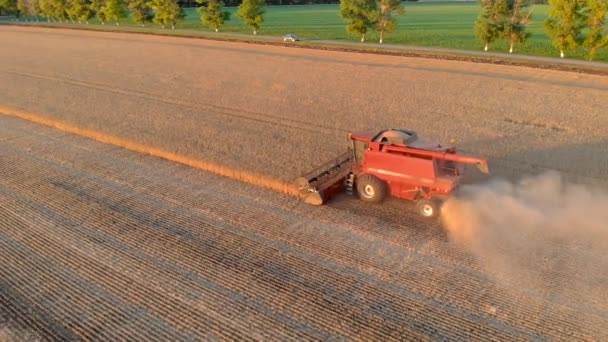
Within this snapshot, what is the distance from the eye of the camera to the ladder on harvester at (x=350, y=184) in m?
13.2

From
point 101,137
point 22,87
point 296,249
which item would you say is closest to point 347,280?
point 296,249

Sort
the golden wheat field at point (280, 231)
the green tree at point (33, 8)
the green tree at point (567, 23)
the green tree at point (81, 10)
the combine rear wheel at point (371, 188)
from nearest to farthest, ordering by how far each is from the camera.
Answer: the golden wheat field at point (280, 231), the combine rear wheel at point (371, 188), the green tree at point (567, 23), the green tree at point (81, 10), the green tree at point (33, 8)

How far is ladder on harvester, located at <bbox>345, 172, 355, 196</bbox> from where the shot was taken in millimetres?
13227

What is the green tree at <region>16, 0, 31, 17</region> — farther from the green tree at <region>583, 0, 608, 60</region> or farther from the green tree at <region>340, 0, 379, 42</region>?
the green tree at <region>583, 0, 608, 60</region>

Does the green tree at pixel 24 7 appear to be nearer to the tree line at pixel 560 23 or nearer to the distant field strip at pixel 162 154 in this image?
the distant field strip at pixel 162 154

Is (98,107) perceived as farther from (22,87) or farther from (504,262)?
(504,262)

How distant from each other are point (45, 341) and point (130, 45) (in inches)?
1818

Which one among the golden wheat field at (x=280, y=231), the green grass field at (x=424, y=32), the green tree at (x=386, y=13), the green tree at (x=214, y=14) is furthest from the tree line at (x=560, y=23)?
the green tree at (x=214, y=14)

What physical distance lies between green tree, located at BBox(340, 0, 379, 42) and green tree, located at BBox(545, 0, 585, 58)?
16.8 m

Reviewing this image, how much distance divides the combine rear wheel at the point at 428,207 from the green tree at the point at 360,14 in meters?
39.3

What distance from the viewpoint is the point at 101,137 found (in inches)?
749

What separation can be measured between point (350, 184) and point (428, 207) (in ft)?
7.69

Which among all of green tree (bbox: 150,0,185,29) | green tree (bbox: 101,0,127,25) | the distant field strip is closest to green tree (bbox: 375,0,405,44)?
green tree (bbox: 150,0,185,29)

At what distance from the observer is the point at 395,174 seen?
40.4ft
